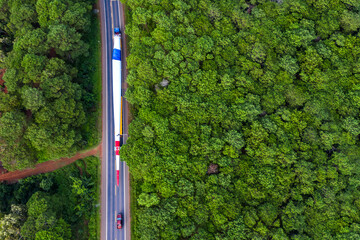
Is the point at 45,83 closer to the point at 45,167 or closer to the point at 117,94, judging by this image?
the point at 117,94

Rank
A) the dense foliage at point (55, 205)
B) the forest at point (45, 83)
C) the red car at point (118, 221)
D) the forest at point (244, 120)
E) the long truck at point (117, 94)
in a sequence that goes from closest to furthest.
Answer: the dense foliage at point (55, 205) → the forest at point (244, 120) → the forest at point (45, 83) → the red car at point (118, 221) → the long truck at point (117, 94)

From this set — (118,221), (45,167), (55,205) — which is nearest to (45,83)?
(45,167)

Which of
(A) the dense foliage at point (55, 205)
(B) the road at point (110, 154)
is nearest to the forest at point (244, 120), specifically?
(B) the road at point (110, 154)

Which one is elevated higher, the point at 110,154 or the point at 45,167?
the point at 110,154

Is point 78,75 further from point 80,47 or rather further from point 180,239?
point 180,239

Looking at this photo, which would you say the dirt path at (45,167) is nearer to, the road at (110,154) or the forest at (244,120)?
the road at (110,154)

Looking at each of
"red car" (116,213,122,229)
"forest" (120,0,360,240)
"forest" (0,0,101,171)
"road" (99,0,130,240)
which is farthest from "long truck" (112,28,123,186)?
"red car" (116,213,122,229)

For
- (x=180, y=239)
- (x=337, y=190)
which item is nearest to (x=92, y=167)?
(x=180, y=239)
